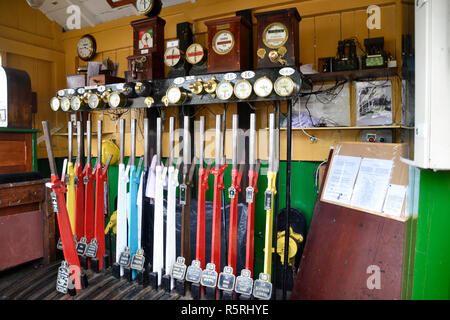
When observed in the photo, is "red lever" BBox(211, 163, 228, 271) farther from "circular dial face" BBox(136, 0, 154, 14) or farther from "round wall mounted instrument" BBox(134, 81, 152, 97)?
"circular dial face" BBox(136, 0, 154, 14)

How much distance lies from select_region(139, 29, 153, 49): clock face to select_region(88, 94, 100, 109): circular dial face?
21.9 inches

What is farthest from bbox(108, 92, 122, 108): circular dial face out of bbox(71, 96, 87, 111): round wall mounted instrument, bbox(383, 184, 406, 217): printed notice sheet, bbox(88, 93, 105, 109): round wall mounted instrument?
bbox(383, 184, 406, 217): printed notice sheet

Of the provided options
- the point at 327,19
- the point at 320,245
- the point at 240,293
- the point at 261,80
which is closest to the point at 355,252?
the point at 320,245

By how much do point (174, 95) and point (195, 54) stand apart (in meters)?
0.41

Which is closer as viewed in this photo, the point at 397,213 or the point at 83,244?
the point at 397,213

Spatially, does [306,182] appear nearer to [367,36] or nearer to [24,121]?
[367,36]

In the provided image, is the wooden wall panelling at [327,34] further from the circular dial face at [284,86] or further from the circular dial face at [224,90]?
the circular dial face at [224,90]

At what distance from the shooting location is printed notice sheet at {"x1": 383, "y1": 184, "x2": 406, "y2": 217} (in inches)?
76.7

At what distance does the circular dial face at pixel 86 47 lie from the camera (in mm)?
3898

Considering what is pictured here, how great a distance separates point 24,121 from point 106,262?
4.66 ft

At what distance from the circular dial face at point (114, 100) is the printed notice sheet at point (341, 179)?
171cm

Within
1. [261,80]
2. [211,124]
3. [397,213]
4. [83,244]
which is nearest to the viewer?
[397,213]

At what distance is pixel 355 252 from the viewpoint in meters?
2.03

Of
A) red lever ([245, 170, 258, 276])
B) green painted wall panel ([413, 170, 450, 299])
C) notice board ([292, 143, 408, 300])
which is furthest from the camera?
red lever ([245, 170, 258, 276])
